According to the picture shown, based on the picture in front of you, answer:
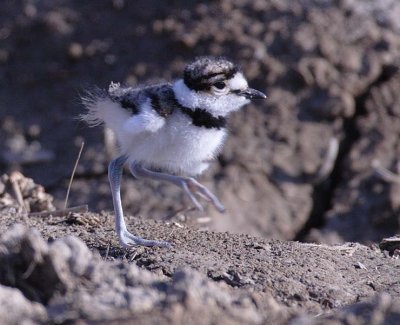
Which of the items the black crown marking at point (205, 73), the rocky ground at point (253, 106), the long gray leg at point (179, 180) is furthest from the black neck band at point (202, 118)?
the rocky ground at point (253, 106)

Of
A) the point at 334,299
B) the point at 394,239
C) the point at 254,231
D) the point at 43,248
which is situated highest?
the point at 43,248

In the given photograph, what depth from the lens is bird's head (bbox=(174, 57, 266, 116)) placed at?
14.1 feet

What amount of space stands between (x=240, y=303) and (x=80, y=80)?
4.75 metres

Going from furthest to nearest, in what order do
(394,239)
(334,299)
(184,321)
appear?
1. (394,239)
2. (334,299)
3. (184,321)

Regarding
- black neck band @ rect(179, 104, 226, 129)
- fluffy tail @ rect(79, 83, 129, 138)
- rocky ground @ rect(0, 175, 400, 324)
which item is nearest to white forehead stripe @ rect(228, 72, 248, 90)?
black neck band @ rect(179, 104, 226, 129)

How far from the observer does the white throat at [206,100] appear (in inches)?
168

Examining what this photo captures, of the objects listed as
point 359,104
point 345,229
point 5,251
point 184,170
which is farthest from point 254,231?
point 5,251

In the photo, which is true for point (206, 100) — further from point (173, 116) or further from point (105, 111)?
point (105, 111)

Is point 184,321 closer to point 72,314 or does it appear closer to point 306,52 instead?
point 72,314

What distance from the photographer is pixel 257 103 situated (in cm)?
696

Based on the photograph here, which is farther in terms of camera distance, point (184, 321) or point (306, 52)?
point (306, 52)

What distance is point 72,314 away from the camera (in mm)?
2605

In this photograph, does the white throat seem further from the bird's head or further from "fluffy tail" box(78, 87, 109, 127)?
"fluffy tail" box(78, 87, 109, 127)

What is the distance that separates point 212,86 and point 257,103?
2625 millimetres
